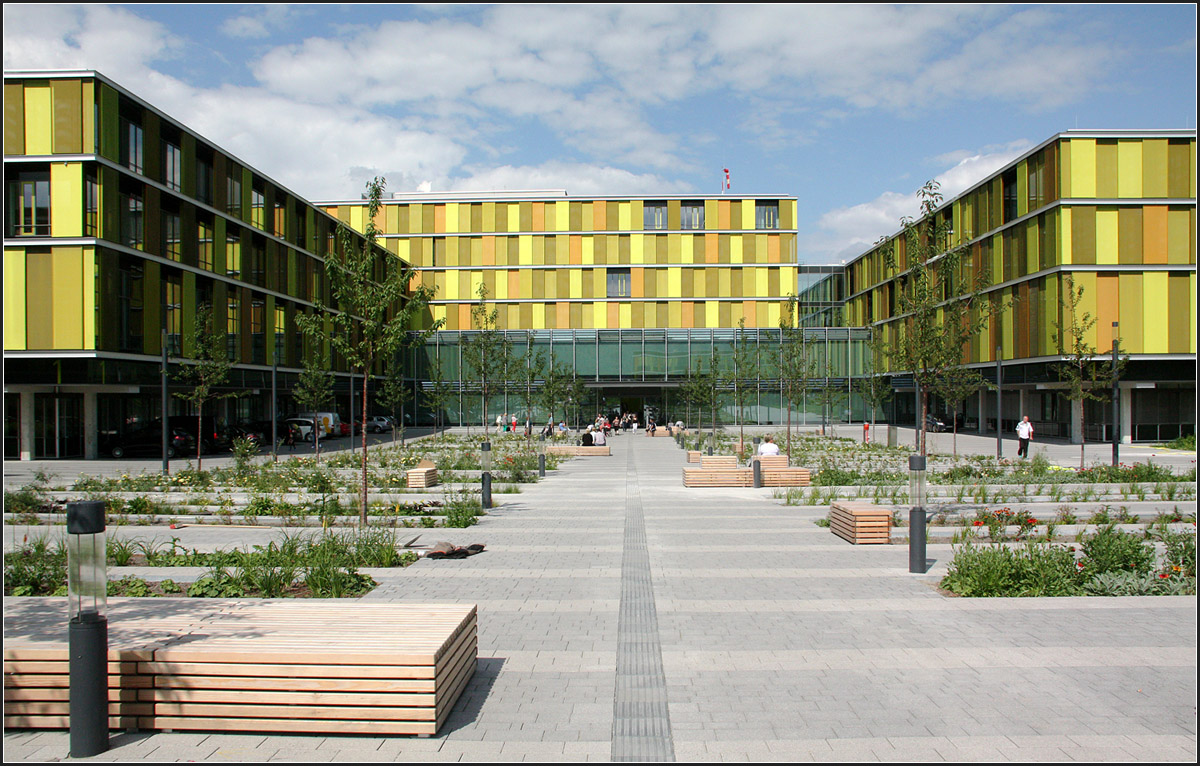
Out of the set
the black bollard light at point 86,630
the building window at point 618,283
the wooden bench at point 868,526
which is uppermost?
the building window at point 618,283

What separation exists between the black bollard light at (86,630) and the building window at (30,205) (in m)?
31.2

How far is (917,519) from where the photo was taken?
977 centimetres

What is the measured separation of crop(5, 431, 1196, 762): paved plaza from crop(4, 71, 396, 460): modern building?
26.1 metres

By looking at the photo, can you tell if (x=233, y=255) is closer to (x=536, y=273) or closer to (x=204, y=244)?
(x=204, y=244)

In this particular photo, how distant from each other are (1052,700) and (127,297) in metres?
34.3

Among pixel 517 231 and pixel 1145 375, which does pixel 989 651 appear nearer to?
pixel 1145 375

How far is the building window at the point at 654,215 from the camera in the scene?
65.6 m

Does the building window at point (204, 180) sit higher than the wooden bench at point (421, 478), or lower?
higher

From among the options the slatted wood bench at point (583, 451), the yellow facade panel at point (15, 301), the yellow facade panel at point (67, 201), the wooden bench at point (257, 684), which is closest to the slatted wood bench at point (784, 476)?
the slatted wood bench at point (583, 451)

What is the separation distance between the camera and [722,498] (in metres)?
17.7

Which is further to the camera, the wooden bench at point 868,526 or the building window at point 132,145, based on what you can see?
the building window at point 132,145

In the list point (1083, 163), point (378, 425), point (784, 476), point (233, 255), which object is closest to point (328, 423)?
point (378, 425)

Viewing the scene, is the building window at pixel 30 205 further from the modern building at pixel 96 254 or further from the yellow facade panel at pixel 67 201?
the yellow facade panel at pixel 67 201

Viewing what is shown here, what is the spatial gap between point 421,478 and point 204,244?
24559 millimetres
